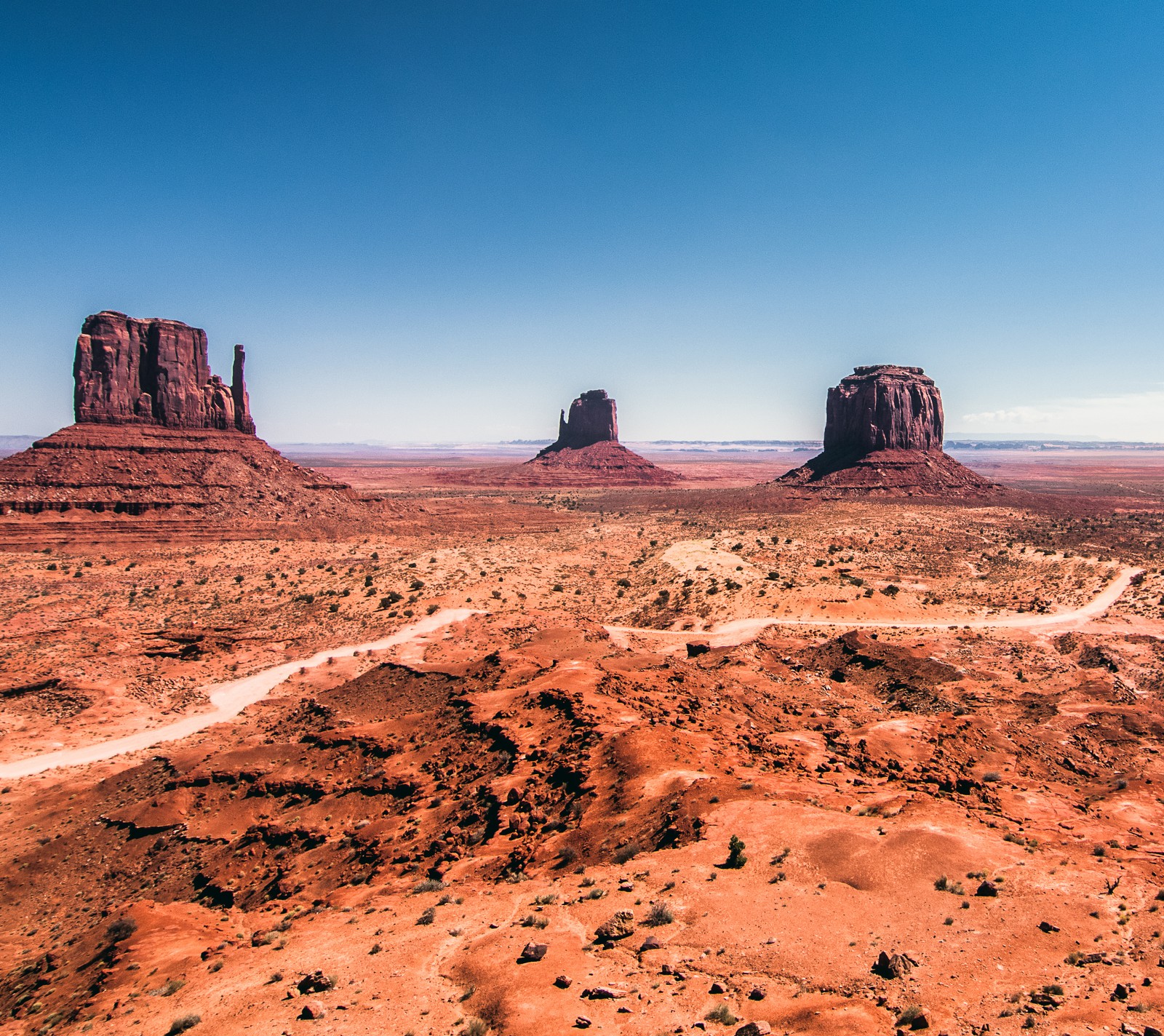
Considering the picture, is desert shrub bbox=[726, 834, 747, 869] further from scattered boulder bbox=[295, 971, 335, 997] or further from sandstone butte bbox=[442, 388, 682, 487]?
sandstone butte bbox=[442, 388, 682, 487]

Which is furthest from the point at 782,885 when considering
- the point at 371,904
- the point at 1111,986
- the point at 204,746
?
the point at 204,746

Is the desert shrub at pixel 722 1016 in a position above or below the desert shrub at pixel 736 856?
above

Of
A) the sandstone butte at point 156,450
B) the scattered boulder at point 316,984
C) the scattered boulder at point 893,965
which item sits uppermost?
the sandstone butte at point 156,450

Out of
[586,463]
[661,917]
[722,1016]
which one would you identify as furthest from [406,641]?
[586,463]

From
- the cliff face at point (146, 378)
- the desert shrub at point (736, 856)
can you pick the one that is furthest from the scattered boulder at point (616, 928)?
the cliff face at point (146, 378)

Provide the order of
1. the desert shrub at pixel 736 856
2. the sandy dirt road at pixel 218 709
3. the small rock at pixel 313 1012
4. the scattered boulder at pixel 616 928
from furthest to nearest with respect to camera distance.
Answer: the sandy dirt road at pixel 218 709 → the desert shrub at pixel 736 856 → the scattered boulder at pixel 616 928 → the small rock at pixel 313 1012

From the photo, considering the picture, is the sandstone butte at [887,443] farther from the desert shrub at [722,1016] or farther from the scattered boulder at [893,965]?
the desert shrub at [722,1016]

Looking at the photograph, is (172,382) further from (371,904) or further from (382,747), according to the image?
(371,904)
